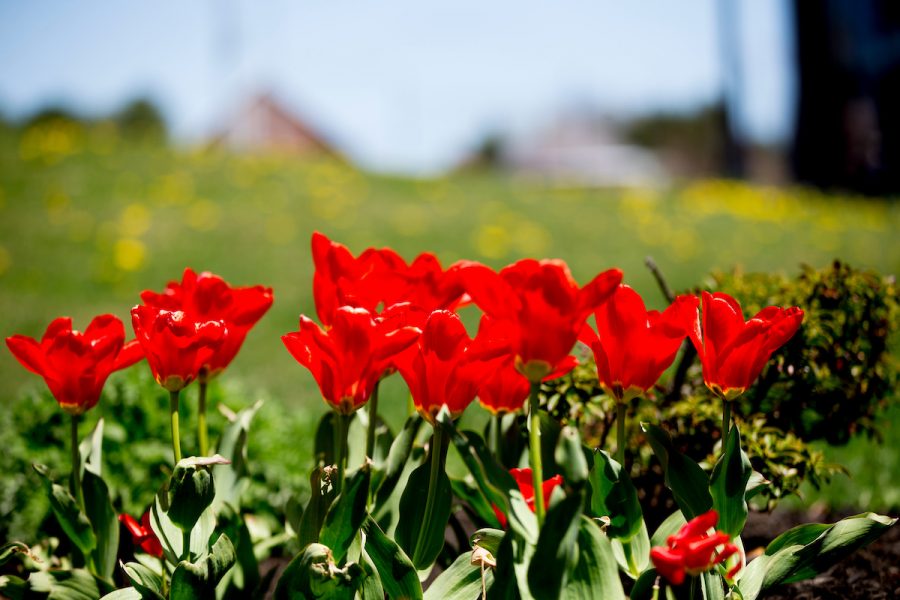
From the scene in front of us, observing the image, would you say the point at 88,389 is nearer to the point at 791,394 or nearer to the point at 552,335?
the point at 552,335

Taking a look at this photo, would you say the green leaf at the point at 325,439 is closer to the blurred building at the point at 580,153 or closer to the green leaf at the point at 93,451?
the green leaf at the point at 93,451

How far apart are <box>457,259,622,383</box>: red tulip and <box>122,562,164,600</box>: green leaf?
0.80 m

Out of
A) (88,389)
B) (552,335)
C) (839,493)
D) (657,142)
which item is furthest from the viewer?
(657,142)

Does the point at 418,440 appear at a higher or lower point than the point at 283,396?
higher

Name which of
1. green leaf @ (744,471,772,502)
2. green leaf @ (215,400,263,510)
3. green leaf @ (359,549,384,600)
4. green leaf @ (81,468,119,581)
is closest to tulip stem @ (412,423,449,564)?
green leaf @ (359,549,384,600)

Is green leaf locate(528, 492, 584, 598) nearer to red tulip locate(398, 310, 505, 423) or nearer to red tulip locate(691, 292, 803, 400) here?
red tulip locate(398, 310, 505, 423)

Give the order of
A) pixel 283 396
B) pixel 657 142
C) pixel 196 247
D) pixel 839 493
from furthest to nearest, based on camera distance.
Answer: pixel 657 142
pixel 196 247
pixel 283 396
pixel 839 493

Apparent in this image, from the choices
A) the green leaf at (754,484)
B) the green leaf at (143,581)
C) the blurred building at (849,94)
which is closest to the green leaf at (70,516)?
the green leaf at (143,581)

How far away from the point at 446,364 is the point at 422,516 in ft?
1.06

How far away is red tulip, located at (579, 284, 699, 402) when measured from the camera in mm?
1355

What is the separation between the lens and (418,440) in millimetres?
1846

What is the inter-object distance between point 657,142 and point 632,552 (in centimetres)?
7041

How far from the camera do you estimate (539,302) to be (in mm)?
1154

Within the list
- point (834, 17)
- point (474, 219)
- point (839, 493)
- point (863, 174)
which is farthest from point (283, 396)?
point (834, 17)
